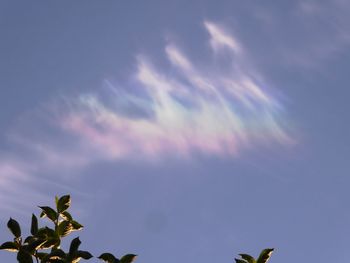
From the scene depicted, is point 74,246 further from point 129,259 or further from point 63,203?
point 63,203

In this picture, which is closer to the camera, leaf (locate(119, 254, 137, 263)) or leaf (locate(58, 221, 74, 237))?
leaf (locate(119, 254, 137, 263))

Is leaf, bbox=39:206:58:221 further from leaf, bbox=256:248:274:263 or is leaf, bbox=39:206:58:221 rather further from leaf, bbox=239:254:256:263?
leaf, bbox=256:248:274:263

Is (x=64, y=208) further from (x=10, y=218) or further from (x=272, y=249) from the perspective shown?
(x=272, y=249)

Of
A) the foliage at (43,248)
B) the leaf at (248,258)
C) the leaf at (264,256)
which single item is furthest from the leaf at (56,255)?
the leaf at (264,256)

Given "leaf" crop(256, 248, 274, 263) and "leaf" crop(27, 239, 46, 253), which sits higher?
"leaf" crop(256, 248, 274, 263)

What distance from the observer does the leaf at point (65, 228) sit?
1028 cm

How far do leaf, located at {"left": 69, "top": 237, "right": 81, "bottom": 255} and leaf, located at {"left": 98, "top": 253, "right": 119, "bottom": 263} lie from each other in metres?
0.45

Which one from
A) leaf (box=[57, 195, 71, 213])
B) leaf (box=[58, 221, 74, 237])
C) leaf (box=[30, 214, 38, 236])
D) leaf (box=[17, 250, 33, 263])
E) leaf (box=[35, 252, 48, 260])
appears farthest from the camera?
leaf (box=[57, 195, 71, 213])

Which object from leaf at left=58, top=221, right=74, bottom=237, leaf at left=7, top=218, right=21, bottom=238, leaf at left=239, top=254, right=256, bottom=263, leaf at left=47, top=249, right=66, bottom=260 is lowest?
leaf at left=47, top=249, right=66, bottom=260

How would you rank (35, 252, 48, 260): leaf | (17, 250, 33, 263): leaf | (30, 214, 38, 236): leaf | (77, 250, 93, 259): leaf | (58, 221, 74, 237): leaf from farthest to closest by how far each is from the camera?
1. (58, 221, 74, 237): leaf
2. (30, 214, 38, 236): leaf
3. (35, 252, 48, 260): leaf
4. (77, 250, 93, 259): leaf
5. (17, 250, 33, 263): leaf

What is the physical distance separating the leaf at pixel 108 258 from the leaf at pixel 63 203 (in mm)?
1588

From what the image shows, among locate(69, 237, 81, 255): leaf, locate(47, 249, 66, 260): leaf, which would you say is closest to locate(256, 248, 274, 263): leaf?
locate(69, 237, 81, 255): leaf

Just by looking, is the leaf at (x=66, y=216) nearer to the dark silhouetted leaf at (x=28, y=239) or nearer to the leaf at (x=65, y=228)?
the leaf at (x=65, y=228)

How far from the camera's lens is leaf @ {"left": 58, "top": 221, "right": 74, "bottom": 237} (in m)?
10.3
